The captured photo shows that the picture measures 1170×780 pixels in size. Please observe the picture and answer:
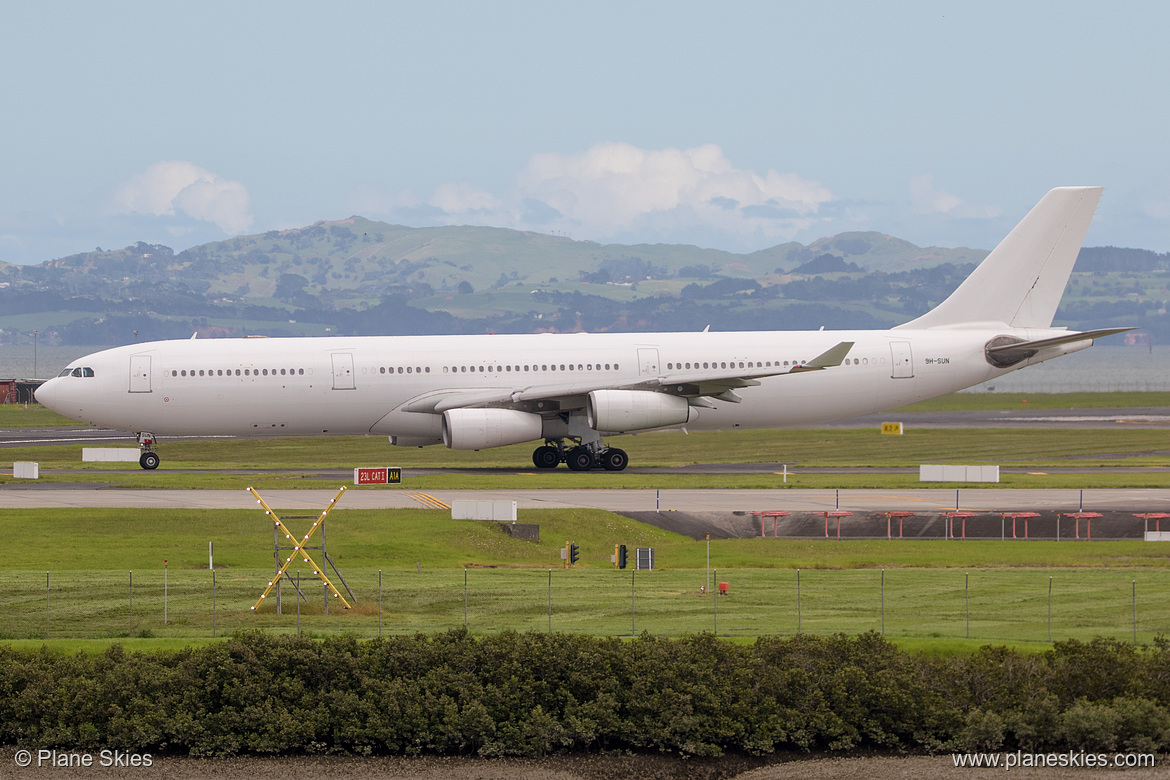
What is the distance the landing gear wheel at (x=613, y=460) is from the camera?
164 feet

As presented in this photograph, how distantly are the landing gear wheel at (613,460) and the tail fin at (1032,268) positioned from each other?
43.8ft

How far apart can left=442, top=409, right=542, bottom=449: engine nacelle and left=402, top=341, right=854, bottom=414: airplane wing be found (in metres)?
0.84

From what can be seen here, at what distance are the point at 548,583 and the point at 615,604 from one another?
1.67 metres

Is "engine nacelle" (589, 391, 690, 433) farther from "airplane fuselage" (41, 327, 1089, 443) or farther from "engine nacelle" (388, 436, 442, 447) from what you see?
"engine nacelle" (388, 436, 442, 447)

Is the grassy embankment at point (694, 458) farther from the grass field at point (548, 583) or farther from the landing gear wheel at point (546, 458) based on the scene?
the grass field at point (548, 583)

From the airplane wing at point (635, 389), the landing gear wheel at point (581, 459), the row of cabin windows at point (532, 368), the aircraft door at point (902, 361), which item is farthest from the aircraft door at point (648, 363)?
the aircraft door at point (902, 361)

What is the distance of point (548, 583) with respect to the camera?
89.6 feet

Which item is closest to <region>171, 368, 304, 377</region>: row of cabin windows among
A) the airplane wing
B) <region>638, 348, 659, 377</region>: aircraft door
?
the airplane wing

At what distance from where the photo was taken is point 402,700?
2008cm

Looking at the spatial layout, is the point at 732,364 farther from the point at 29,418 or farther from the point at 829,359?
the point at 29,418

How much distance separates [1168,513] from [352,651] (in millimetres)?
28154

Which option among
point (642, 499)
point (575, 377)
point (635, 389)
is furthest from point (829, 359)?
point (642, 499)

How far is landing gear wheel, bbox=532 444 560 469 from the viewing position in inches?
2015

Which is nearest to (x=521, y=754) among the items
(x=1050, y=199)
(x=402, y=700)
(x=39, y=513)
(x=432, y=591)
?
(x=402, y=700)
